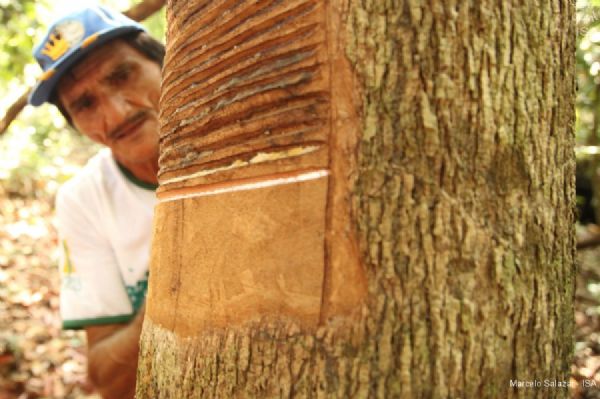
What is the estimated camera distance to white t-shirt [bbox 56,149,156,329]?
6.31 feet

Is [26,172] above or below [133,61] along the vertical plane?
above

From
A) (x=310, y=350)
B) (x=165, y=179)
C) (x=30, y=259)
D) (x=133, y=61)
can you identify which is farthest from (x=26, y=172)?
(x=310, y=350)

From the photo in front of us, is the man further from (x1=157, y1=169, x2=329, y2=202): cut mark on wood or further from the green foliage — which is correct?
the green foliage

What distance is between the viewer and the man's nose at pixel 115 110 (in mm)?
1786

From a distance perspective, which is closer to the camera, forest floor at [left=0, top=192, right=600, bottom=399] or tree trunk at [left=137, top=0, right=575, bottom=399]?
tree trunk at [left=137, top=0, right=575, bottom=399]

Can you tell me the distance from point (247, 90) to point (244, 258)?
261 millimetres

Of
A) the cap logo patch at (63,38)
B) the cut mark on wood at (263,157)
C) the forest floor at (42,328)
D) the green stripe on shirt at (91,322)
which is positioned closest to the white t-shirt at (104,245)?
the green stripe on shirt at (91,322)

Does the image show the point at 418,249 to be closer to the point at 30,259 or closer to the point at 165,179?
the point at 165,179

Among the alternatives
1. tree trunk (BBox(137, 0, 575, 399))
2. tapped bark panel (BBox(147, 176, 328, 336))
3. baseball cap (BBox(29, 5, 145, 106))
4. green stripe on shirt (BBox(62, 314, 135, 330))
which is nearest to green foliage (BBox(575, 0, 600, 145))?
tree trunk (BBox(137, 0, 575, 399))

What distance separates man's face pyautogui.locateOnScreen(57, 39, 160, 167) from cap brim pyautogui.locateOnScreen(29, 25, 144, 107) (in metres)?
0.03

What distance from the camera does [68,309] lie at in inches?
75.8

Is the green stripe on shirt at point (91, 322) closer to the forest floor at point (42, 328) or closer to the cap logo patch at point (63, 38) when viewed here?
the cap logo patch at point (63, 38)

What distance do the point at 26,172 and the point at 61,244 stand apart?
3.92 m

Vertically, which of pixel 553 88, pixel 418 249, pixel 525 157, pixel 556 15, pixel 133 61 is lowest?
pixel 418 249
